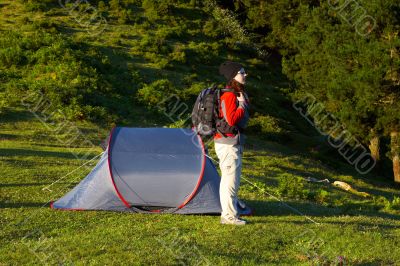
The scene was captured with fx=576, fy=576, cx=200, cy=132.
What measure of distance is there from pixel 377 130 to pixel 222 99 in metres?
22.5

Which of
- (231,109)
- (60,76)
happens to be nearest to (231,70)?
(231,109)

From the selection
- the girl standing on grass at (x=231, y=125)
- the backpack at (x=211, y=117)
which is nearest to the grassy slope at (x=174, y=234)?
the girl standing on grass at (x=231, y=125)

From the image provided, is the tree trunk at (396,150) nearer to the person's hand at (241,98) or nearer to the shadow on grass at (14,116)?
the shadow on grass at (14,116)

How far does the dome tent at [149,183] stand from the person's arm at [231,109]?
205 centimetres

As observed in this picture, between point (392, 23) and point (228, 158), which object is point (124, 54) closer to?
point (392, 23)

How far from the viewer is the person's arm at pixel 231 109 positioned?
31.2 ft

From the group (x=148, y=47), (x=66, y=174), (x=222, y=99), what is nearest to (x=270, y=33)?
(x=148, y=47)

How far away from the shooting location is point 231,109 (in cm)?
952

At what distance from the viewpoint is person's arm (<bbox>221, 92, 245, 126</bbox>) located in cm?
952

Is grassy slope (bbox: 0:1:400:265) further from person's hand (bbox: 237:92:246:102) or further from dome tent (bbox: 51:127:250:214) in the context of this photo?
person's hand (bbox: 237:92:246:102)

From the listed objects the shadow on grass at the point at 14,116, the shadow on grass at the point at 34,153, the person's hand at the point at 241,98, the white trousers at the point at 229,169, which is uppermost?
the person's hand at the point at 241,98

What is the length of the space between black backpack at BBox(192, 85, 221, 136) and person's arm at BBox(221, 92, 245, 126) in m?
0.16

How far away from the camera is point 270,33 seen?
47.8 m

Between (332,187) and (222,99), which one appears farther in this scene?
(332,187)
